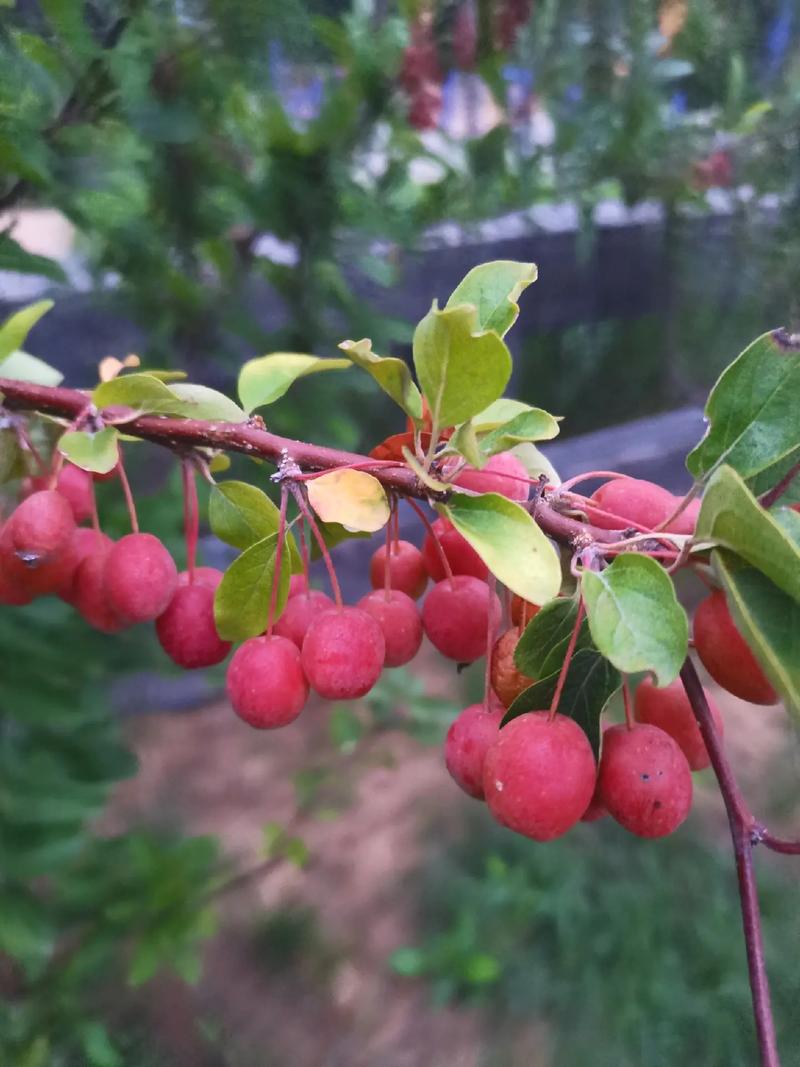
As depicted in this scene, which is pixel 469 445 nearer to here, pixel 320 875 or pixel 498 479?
pixel 498 479

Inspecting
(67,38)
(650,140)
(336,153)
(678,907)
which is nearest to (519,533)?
(67,38)

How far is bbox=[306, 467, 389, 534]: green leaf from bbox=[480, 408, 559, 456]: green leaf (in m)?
0.06

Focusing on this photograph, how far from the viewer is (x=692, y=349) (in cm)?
171

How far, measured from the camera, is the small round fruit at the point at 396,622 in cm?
49

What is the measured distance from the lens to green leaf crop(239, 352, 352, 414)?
1.71 ft

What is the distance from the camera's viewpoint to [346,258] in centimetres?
131

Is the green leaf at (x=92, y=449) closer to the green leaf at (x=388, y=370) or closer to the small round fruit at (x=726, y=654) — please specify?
the green leaf at (x=388, y=370)

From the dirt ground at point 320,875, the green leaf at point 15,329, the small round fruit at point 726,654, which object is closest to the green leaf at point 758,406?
the small round fruit at point 726,654

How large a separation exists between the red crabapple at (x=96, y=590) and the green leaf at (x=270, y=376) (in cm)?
13

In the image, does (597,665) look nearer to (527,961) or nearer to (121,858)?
(121,858)

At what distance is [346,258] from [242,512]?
35.5 inches

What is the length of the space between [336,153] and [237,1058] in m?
1.28

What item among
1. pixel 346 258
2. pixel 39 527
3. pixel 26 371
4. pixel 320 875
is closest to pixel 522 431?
pixel 39 527

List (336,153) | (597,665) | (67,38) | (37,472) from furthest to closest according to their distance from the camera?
(336,153), (67,38), (37,472), (597,665)
